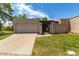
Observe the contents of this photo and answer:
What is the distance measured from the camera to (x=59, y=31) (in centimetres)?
2000

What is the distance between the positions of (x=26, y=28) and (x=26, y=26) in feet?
0.75

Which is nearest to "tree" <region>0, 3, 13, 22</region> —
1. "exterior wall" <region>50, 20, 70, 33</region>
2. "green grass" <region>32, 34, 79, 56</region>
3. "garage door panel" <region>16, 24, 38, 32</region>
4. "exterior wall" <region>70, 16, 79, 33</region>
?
"garage door panel" <region>16, 24, 38, 32</region>

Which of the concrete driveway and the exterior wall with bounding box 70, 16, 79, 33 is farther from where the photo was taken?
the exterior wall with bounding box 70, 16, 79, 33

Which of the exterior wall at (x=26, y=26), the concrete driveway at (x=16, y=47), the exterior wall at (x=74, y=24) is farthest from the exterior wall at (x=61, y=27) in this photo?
the concrete driveway at (x=16, y=47)

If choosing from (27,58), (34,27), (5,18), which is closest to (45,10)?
(34,27)

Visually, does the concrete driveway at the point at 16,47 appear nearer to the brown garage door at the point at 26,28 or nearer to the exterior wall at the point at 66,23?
the brown garage door at the point at 26,28

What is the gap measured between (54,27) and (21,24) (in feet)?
12.2

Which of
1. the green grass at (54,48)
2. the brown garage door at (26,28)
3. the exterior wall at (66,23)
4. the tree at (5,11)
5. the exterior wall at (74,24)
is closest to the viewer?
the green grass at (54,48)

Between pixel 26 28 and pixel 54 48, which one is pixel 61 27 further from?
pixel 54 48

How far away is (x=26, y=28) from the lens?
66.7 feet

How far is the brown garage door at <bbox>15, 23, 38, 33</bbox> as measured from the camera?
20.1 m

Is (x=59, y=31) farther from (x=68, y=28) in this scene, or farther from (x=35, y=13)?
(x=35, y=13)

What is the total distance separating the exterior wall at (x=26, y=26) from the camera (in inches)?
794

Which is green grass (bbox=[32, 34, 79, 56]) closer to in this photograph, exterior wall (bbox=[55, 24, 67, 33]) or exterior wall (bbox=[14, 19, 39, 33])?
exterior wall (bbox=[55, 24, 67, 33])
